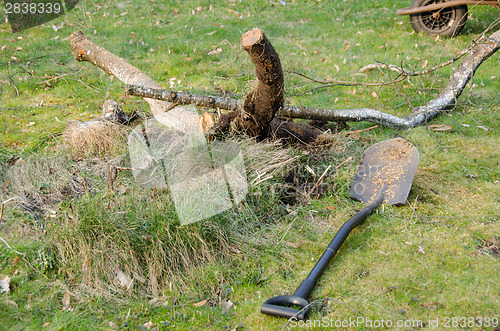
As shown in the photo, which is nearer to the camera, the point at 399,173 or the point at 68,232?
the point at 68,232

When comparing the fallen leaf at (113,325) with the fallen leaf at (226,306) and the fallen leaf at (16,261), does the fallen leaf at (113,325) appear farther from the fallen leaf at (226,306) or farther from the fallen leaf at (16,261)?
the fallen leaf at (16,261)

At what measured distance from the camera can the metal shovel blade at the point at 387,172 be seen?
13.5 feet

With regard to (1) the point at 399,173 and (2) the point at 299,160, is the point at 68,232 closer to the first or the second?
(2) the point at 299,160

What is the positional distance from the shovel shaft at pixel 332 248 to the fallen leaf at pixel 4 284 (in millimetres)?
2202

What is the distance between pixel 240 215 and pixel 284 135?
1.48 m

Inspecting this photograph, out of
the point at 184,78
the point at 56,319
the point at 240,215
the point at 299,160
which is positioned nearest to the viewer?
the point at 56,319

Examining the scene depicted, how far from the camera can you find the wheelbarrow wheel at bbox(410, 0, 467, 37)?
785 cm

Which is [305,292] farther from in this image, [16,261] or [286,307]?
[16,261]

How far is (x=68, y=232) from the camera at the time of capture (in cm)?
318

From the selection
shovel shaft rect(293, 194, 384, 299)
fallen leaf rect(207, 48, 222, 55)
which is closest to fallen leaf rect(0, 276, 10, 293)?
shovel shaft rect(293, 194, 384, 299)

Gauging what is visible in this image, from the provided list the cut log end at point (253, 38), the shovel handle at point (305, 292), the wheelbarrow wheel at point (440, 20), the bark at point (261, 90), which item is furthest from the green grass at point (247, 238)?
the wheelbarrow wheel at point (440, 20)

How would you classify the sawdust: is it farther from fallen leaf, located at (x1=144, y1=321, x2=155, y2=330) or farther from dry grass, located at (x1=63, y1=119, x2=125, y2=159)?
dry grass, located at (x1=63, y1=119, x2=125, y2=159)

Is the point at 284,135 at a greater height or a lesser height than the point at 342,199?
greater

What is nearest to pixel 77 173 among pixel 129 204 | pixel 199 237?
pixel 129 204
